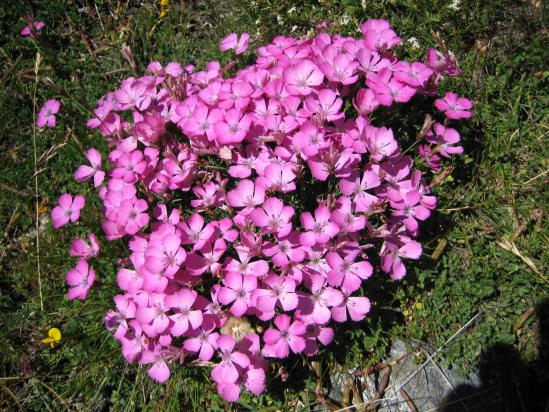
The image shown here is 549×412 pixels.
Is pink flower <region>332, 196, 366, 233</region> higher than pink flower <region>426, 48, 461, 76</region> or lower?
lower

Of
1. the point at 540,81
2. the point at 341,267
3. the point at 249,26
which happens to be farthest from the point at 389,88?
the point at 249,26

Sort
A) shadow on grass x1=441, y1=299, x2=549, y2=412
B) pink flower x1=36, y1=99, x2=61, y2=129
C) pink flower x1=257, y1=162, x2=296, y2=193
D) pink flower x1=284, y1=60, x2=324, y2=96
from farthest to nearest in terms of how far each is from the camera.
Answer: pink flower x1=36, y1=99, x2=61, y2=129, shadow on grass x1=441, y1=299, x2=549, y2=412, pink flower x1=284, y1=60, x2=324, y2=96, pink flower x1=257, y1=162, x2=296, y2=193

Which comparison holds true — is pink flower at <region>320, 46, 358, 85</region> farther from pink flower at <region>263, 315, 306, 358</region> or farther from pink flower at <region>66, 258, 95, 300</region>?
pink flower at <region>66, 258, 95, 300</region>

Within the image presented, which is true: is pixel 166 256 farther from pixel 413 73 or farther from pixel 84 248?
pixel 413 73

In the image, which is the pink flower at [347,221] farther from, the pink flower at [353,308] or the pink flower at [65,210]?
the pink flower at [65,210]

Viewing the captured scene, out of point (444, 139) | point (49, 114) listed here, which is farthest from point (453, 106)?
point (49, 114)

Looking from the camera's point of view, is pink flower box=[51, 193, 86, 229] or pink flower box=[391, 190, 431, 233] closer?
pink flower box=[391, 190, 431, 233]

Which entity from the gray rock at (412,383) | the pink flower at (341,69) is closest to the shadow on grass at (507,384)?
the gray rock at (412,383)

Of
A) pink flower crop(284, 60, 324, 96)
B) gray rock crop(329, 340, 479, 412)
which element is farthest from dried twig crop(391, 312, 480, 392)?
pink flower crop(284, 60, 324, 96)

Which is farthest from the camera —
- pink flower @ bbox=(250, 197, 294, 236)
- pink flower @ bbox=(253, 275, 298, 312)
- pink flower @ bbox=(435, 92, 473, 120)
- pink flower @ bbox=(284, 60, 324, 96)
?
pink flower @ bbox=(435, 92, 473, 120)
